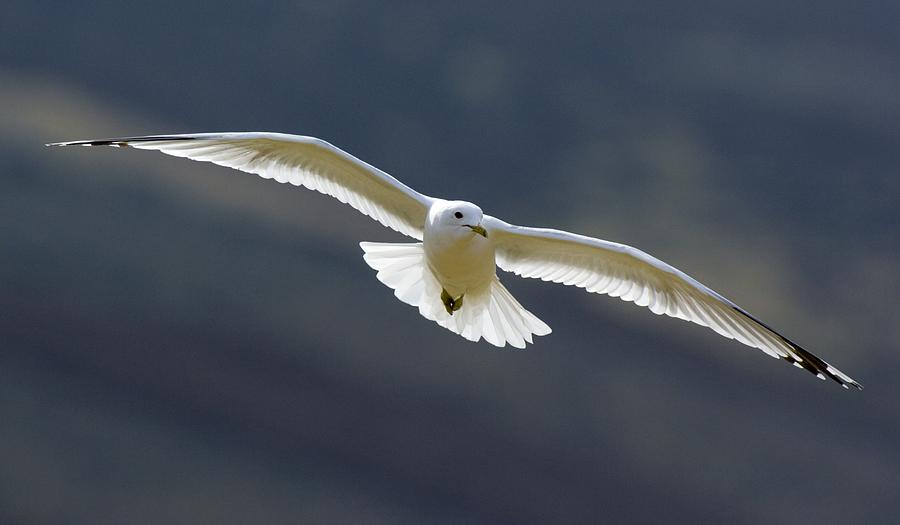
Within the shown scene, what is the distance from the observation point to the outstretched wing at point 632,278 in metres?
6.12

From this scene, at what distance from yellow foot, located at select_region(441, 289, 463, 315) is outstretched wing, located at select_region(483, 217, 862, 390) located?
31cm

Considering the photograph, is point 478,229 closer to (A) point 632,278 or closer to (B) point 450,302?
(B) point 450,302

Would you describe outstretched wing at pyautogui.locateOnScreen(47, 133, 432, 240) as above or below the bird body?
above

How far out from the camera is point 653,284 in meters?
6.36

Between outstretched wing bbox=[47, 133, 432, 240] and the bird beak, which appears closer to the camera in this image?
the bird beak

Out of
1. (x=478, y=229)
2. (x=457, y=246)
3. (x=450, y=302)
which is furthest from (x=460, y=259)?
(x=450, y=302)

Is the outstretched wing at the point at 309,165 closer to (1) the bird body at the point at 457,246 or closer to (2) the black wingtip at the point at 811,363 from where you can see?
(1) the bird body at the point at 457,246

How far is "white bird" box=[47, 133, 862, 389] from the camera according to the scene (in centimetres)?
604

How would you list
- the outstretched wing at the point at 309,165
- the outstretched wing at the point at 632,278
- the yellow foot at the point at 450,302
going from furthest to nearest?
the yellow foot at the point at 450,302 → the outstretched wing at the point at 632,278 → the outstretched wing at the point at 309,165

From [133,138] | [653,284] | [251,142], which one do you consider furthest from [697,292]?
[133,138]

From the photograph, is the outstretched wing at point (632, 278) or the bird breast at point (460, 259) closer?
the bird breast at point (460, 259)

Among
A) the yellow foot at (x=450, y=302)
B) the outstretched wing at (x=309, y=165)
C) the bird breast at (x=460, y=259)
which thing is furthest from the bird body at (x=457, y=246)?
the outstretched wing at (x=309, y=165)

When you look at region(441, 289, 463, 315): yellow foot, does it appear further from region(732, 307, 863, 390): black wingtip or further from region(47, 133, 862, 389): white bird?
region(732, 307, 863, 390): black wingtip

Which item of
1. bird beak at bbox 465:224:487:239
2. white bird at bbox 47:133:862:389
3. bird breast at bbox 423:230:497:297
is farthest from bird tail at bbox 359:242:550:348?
bird beak at bbox 465:224:487:239
